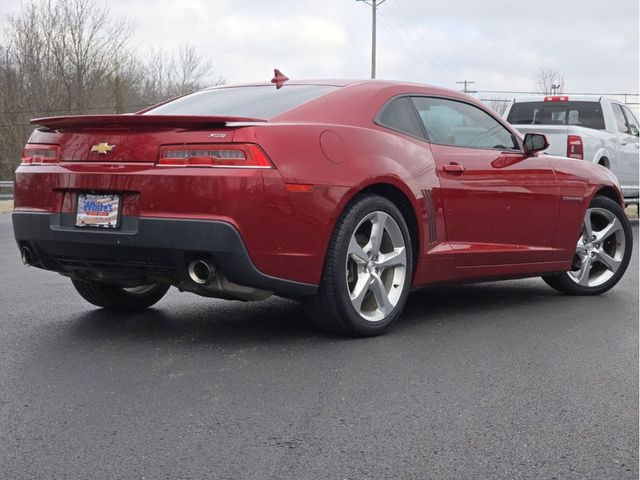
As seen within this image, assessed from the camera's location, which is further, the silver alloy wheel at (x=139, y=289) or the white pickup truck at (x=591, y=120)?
the white pickup truck at (x=591, y=120)

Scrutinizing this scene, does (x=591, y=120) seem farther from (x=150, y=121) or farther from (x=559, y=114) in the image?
(x=150, y=121)

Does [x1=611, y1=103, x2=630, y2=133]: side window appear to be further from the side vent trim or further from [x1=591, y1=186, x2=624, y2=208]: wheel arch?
the side vent trim

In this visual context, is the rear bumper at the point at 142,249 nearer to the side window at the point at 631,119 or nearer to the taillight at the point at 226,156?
the taillight at the point at 226,156

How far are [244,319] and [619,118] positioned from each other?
11478 mm

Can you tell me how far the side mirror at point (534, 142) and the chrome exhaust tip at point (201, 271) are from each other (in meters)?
2.83

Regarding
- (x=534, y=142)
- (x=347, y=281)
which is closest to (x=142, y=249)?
(x=347, y=281)

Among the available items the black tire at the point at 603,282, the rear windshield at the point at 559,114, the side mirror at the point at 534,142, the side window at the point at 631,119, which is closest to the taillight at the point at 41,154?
the side mirror at the point at 534,142

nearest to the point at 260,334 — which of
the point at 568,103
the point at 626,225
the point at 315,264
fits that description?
the point at 315,264

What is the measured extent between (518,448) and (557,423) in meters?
0.41

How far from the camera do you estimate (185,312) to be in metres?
6.43

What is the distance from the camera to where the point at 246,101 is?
577 cm

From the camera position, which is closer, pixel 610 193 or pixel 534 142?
pixel 534 142

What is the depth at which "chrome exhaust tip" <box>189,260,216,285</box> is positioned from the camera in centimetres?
497

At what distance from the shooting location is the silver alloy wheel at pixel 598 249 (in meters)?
7.45
